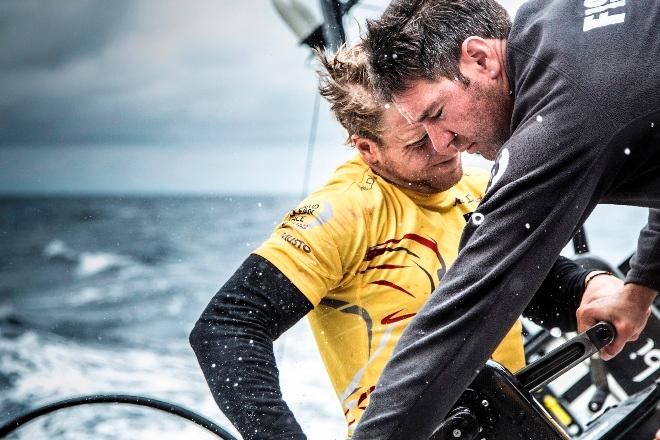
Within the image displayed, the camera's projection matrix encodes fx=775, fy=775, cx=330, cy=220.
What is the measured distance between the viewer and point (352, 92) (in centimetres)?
184

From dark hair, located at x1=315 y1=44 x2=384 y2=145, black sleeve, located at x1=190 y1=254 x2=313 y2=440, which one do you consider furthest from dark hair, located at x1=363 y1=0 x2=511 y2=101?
black sleeve, located at x1=190 y1=254 x2=313 y2=440

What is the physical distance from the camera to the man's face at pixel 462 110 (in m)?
1.44

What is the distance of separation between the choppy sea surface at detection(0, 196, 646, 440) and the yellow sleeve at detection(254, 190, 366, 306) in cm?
A: 39

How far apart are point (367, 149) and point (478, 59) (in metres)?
0.46

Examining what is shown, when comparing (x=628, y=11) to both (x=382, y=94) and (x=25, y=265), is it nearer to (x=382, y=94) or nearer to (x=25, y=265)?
(x=382, y=94)

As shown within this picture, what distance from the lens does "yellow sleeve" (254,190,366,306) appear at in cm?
155

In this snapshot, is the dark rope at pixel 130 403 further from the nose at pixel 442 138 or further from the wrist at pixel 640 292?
the wrist at pixel 640 292

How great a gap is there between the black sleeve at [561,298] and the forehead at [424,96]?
670mm

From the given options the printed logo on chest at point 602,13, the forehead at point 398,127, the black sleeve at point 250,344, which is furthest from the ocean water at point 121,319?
the printed logo on chest at point 602,13

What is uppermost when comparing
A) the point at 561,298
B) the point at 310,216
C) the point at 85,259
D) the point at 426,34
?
the point at 85,259

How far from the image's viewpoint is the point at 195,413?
156 cm

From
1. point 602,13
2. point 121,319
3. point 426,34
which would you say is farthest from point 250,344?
point 121,319

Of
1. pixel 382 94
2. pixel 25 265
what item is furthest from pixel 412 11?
pixel 25 265

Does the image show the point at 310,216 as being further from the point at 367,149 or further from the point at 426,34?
the point at 426,34
